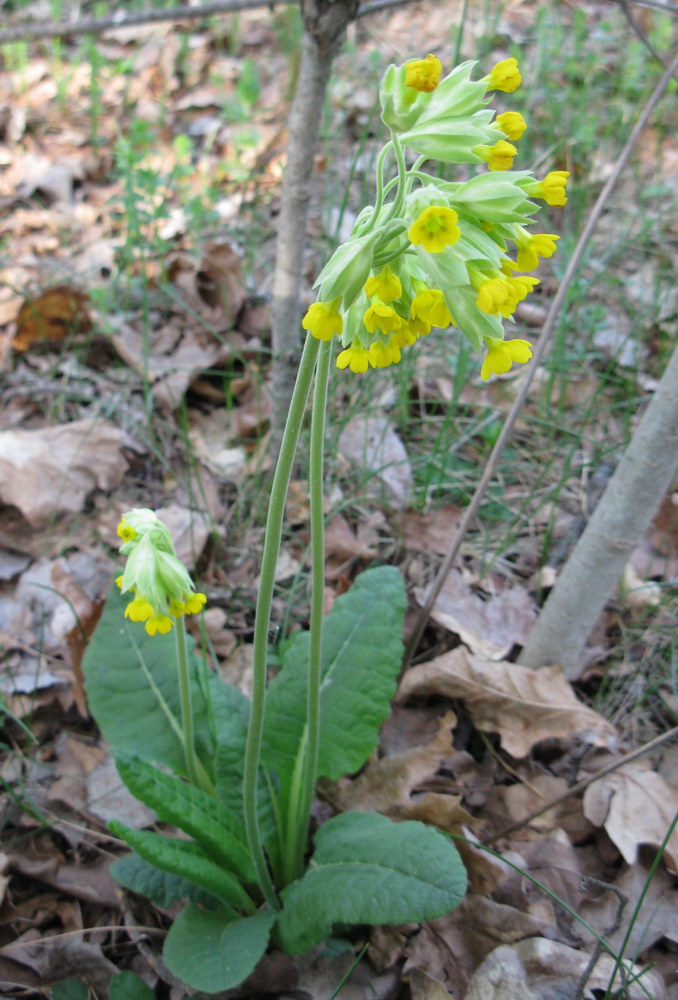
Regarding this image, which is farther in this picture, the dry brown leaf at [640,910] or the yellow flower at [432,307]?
the dry brown leaf at [640,910]

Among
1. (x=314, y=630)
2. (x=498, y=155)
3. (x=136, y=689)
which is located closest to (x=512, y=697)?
(x=314, y=630)

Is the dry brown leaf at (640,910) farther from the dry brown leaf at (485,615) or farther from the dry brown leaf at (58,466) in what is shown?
the dry brown leaf at (58,466)

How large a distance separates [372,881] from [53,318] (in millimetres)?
3184

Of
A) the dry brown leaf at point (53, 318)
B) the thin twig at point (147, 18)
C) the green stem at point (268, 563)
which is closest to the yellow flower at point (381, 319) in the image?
the green stem at point (268, 563)

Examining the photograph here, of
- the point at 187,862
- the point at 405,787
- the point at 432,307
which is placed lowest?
the point at 405,787

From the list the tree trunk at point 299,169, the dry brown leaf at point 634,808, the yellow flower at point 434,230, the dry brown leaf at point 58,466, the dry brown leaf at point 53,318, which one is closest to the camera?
the yellow flower at point 434,230

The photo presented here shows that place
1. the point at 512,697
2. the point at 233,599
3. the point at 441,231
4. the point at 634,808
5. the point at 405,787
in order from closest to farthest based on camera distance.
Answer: the point at 441,231, the point at 634,808, the point at 405,787, the point at 512,697, the point at 233,599

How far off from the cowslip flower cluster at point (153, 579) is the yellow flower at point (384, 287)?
0.79 meters

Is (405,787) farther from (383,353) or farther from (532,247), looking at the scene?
(532,247)

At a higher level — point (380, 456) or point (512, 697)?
point (380, 456)

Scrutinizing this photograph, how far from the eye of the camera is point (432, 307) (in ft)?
4.72

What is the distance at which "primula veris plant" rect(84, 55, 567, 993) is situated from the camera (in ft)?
4.57

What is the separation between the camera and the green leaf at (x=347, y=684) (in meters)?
2.26

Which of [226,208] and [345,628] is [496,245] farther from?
[226,208]
